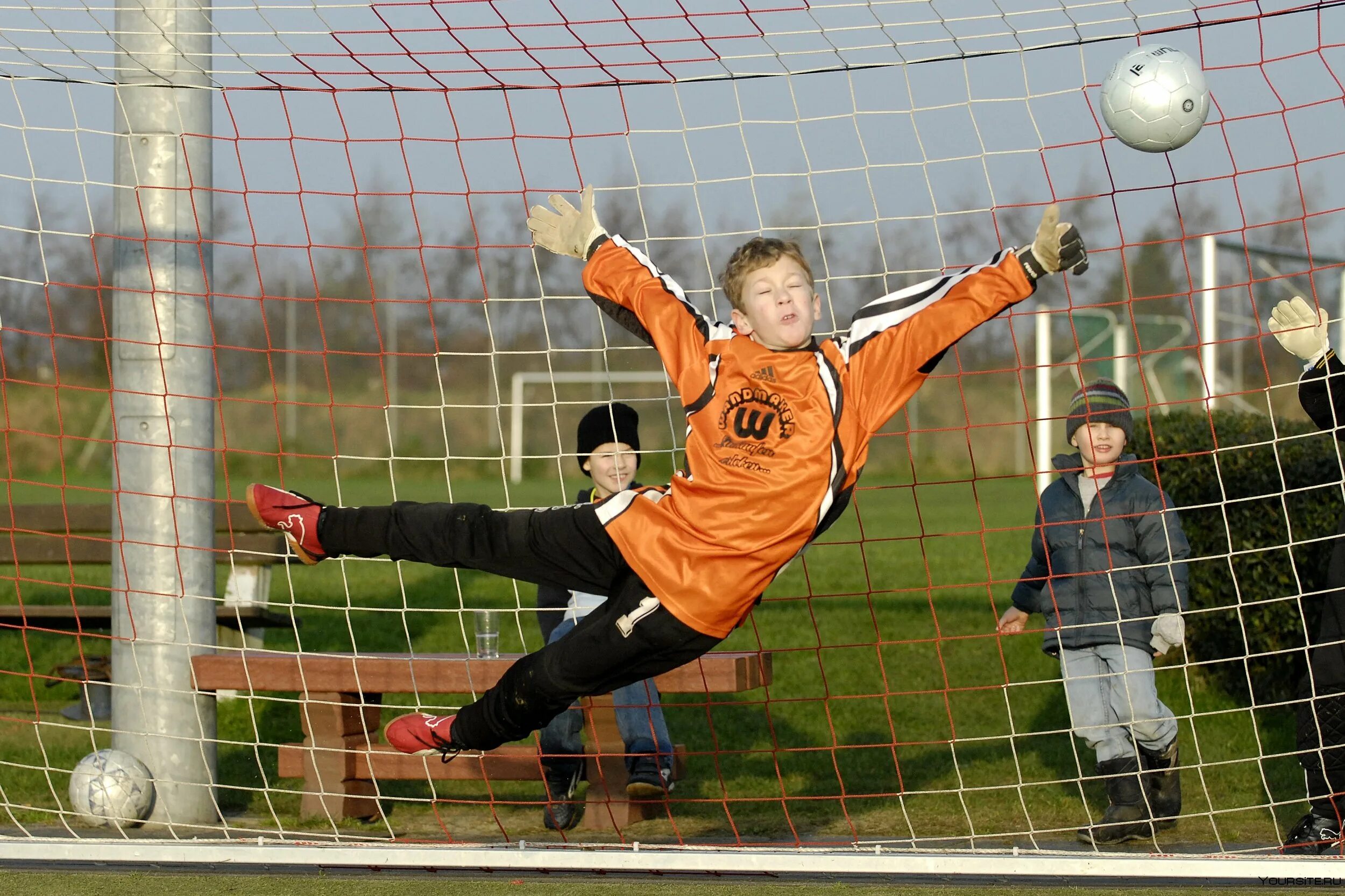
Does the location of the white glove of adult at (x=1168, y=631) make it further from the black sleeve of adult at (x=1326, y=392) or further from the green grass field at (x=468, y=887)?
the green grass field at (x=468, y=887)

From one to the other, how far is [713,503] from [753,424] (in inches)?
9.5

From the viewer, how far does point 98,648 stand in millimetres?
9250

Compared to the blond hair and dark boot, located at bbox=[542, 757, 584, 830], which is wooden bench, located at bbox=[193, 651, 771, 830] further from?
the blond hair

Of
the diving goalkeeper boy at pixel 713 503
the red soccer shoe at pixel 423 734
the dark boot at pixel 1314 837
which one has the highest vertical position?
the diving goalkeeper boy at pixel 713 503

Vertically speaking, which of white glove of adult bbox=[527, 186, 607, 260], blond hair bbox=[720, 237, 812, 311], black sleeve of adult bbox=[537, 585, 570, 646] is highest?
white glove of adult bbox=[527, 186, 607, 260]

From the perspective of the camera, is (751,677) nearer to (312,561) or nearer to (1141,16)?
(312,561)

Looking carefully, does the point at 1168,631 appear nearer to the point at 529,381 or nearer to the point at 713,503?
the point at 713,503

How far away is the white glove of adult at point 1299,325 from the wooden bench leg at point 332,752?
349cm

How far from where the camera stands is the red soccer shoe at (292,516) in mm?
4148

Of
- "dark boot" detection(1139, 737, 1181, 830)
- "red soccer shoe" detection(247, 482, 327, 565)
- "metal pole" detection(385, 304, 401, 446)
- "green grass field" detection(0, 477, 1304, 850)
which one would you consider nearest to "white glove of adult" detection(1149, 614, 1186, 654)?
"green grass field" detection(0, 477, 1304, 850)

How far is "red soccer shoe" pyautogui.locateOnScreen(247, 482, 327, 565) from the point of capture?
4148 millimetres

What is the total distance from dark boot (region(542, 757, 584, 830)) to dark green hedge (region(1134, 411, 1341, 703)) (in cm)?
298

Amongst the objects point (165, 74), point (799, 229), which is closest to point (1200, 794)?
point (799, 229)

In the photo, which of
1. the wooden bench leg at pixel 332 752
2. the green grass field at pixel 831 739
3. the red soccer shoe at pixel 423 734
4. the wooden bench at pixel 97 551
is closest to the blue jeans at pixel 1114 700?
the green grass field at pixel 831 739
